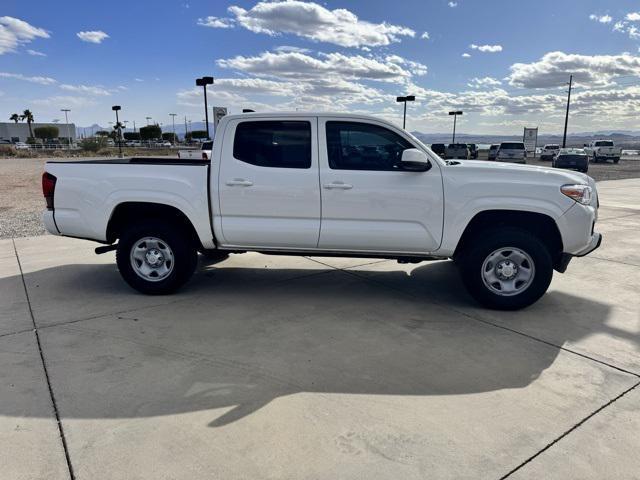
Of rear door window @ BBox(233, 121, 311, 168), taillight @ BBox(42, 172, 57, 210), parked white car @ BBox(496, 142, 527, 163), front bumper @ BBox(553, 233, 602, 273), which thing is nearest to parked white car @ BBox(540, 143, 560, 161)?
parked white car @ BBox(496, 142, 527, 163)

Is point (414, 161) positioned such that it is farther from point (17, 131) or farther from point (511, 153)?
point (17, 131)

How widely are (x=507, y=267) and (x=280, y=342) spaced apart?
2.40 metres

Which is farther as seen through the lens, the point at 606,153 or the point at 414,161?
the point at 606,153

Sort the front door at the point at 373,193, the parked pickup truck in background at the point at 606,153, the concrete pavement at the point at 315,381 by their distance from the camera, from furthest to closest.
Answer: the parked pickup truck in background at the point at 606,153 < the front door at the point at 373,193 < the concrete pavement at the point at 315,381

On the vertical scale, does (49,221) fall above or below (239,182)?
below

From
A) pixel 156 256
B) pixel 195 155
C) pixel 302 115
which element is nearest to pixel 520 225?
pixel 302 115

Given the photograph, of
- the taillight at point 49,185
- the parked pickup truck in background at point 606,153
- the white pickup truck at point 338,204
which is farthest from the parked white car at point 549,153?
the taillight at point 49,185

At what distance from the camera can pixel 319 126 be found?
484cm

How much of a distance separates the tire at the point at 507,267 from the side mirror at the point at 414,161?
93 centimetres

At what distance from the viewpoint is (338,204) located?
4.73 m

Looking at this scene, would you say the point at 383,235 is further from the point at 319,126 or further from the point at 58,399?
the point at 58,399

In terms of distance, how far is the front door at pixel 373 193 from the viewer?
4652 mm

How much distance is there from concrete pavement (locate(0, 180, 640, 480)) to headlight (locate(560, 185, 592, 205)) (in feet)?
3.79

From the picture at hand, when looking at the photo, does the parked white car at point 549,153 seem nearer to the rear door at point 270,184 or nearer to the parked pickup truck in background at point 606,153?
the parked pickup truck in background at point 606,153
